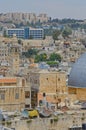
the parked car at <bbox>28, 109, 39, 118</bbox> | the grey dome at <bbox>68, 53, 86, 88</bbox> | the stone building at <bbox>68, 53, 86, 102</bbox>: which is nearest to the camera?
the parked car at <bbox>28, 109, 39, 118</bbox>

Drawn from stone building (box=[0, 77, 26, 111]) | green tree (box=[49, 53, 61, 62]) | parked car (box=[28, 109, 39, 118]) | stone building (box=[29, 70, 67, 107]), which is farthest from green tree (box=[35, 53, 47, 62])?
parked car (box=[28, 109, 39, 118])

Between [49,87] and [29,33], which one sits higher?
[49,87]

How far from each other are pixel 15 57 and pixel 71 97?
24.3m

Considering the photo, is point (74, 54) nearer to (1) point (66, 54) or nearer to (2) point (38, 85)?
(1) point (66, 54)

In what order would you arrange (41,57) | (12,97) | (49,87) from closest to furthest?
(12,97) < (49,87) < (41,57)

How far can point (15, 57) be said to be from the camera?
153ft

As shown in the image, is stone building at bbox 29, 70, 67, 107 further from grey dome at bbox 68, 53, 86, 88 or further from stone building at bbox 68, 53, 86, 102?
grey dome at bbox 68, 53, 86, 88

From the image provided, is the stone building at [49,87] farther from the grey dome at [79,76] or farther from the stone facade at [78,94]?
the grey dome at [79,76]

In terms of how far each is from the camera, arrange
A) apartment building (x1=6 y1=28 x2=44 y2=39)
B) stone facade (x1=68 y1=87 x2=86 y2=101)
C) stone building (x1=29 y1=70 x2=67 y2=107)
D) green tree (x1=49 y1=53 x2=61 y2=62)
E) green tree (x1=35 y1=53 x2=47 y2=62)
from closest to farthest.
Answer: stone facade (x1=68 y1=87 x2=86 y2=101), stone building (x1=29 y1=70 x2=67 y2=107), green tree (x1=35 y1=53 x2=47 y2=62), green tree (x1=49 y1=53 x2=61 y2=62), apartment building (x1=6 y1=28 x2=44 y2=39)

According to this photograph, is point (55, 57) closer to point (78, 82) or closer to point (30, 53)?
point (30, 53)

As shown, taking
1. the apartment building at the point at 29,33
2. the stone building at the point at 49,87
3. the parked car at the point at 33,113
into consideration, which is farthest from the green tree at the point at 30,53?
the parked car at the point at 33,113

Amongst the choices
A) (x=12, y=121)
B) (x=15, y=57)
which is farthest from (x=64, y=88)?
(x=15, y=57)

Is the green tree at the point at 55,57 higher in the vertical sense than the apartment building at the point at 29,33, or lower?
higher

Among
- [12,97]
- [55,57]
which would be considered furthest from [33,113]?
[55,57]
